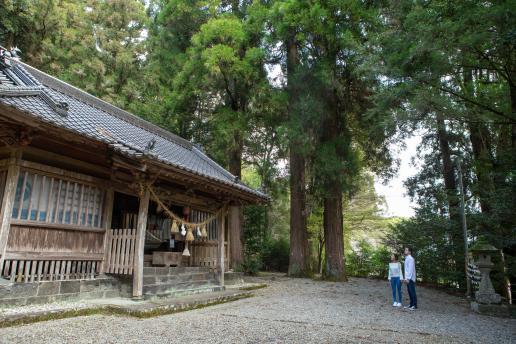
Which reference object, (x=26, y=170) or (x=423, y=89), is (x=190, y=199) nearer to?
(x=26, y=170)

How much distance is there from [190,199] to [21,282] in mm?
4287

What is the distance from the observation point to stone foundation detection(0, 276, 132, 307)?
206 inches

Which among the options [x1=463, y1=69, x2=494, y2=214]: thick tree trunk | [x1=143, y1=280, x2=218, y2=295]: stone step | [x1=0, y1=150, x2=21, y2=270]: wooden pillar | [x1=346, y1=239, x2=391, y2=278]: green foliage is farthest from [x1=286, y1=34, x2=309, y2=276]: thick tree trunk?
[x1=0, y1=150, x2=21, y2=270]: wooden pillar

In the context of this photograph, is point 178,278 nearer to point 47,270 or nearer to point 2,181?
point 47,270

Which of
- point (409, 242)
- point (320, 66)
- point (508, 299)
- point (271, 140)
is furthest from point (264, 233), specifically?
point (508, 299)

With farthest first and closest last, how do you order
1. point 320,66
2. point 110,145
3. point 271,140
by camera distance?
point 271,140
point 320,66
point 110,145

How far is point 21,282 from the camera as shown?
5461mm

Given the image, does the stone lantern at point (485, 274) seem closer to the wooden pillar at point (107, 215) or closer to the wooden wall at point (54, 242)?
the wooden pillar at point (107, 215)

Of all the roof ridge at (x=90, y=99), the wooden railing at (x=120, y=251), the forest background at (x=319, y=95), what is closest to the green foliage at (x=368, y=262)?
the forest background at (x=319, y=95)

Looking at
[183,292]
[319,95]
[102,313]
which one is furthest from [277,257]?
[102,313]

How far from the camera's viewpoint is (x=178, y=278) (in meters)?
7.94

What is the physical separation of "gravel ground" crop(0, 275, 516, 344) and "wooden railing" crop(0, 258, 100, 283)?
1.15 metres

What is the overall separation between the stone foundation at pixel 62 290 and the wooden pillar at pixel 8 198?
49 cm

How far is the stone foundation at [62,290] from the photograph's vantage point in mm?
5223
